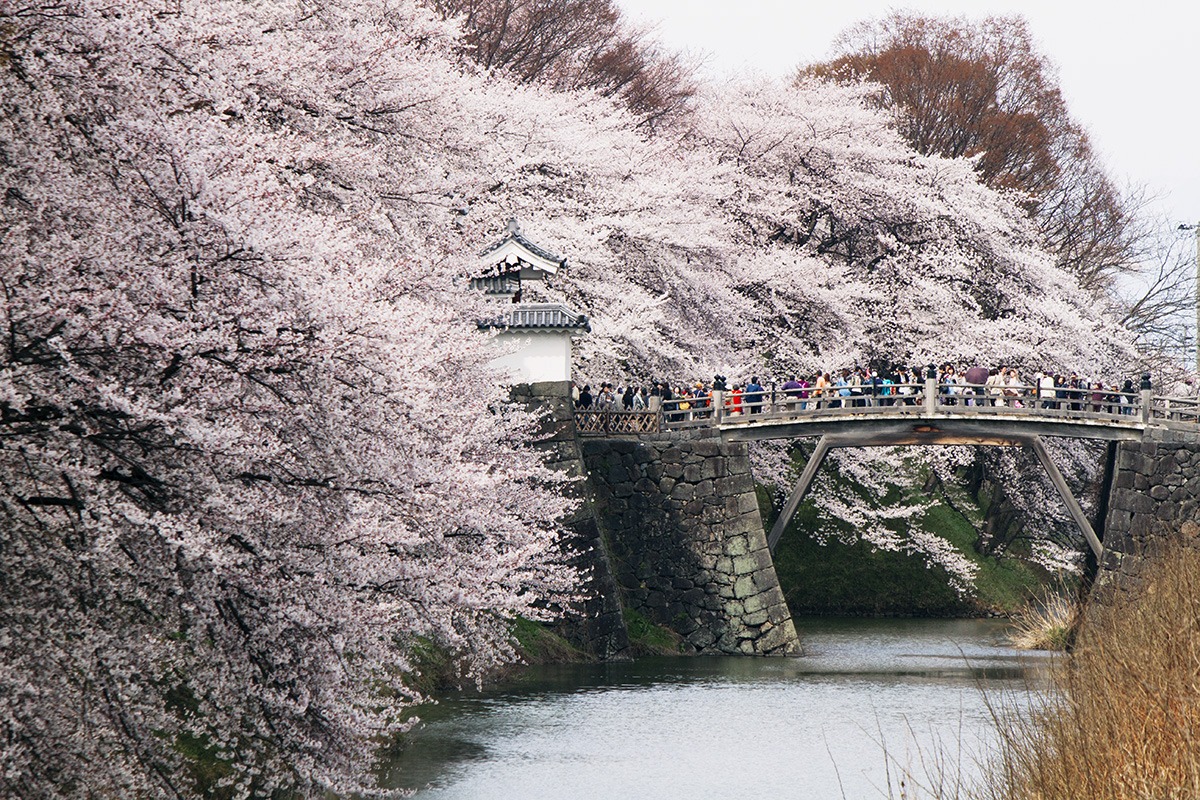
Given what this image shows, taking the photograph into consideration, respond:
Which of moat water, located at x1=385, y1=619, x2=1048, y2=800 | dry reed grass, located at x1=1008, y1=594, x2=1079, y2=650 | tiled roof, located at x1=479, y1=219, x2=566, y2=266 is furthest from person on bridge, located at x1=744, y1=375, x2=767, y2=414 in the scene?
dry reed grass, located at x1=1008, y1=594, x2=1079, y2=650

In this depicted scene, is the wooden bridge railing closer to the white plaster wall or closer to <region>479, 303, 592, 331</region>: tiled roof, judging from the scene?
the white plaster wall

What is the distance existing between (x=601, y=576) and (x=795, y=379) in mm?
8507

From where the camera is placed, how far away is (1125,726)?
8.84 metres

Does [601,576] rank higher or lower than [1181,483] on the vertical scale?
lower

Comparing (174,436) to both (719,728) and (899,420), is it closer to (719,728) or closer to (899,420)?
(719,728)

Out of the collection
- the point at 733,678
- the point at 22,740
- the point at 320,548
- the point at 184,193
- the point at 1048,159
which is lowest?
the point at 733,678

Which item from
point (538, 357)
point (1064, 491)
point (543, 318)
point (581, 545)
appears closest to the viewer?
point (543, 318)

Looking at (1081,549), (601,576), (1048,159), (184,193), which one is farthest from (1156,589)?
(1048,159)

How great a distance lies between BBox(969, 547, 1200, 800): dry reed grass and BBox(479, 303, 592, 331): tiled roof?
1507 cm

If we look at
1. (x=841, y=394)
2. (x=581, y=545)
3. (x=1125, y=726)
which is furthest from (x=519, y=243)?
(x=1125, y=726)

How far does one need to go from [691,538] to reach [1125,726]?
19.1 m

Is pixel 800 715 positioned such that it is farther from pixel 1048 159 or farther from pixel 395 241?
pixel 1048 159

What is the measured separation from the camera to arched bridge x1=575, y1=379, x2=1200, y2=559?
27969 millimetres

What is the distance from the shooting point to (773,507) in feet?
117
